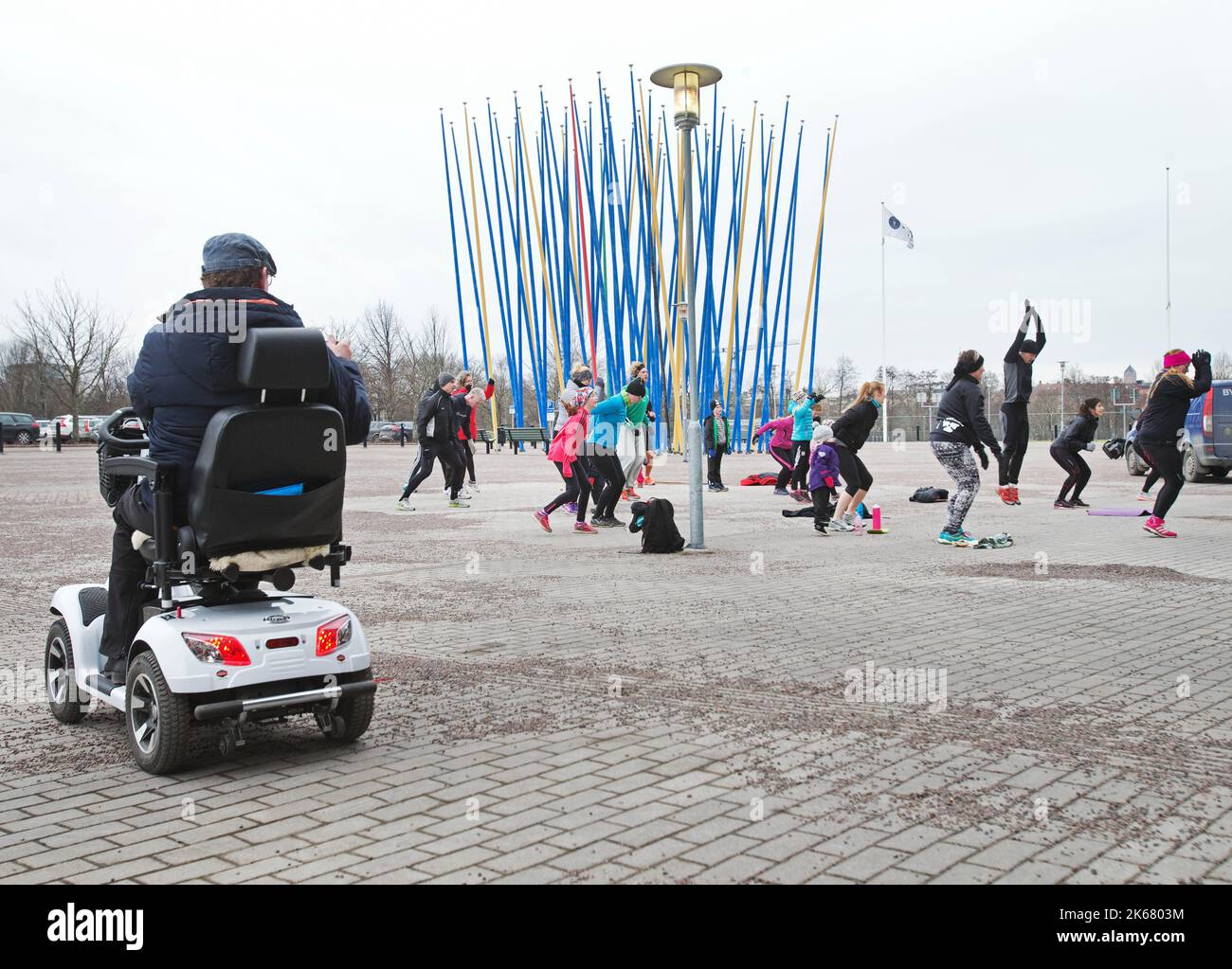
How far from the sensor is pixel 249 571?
3.99 metres

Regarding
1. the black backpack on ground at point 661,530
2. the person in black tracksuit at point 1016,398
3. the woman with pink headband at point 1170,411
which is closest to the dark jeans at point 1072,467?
the person in black tracksuit at point 1016,398

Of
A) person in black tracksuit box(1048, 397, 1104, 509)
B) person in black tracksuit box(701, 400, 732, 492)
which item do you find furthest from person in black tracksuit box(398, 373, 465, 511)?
person in black tracksuit box(1048, 397, 1104, 509)

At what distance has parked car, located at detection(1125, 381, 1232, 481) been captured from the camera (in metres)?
20.0

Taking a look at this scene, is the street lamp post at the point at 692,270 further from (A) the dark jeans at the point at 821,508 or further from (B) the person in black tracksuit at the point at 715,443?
(B) the person in black tracksuit at the point at 715,443

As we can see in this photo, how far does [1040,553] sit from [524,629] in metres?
5.78

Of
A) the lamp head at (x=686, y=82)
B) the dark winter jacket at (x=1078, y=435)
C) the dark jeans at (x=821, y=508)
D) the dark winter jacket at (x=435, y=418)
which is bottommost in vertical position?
the dark jeans at (x=821, y=508)

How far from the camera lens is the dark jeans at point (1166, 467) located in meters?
11.4

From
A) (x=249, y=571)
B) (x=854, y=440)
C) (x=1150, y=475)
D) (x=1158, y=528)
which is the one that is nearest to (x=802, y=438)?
(x=1150, y=475)

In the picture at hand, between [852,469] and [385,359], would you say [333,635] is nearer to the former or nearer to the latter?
[852,469]

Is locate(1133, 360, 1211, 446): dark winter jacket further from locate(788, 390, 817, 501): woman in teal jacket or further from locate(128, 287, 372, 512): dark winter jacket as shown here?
locate(128, 287, 372, 512): dark winter jacket

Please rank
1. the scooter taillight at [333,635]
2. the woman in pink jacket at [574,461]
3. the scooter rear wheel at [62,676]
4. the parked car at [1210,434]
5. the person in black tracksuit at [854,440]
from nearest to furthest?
1. the scooter taillight at [333,635]
2. the scooter rear wheel at [62,676]
3. the person in black tracksuit at [854,440]
4. the woman in pink jacket at [574,461]
5. the parked car at [1210,434]

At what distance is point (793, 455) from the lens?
18.5 m

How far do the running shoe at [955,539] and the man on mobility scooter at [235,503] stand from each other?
8263mm
